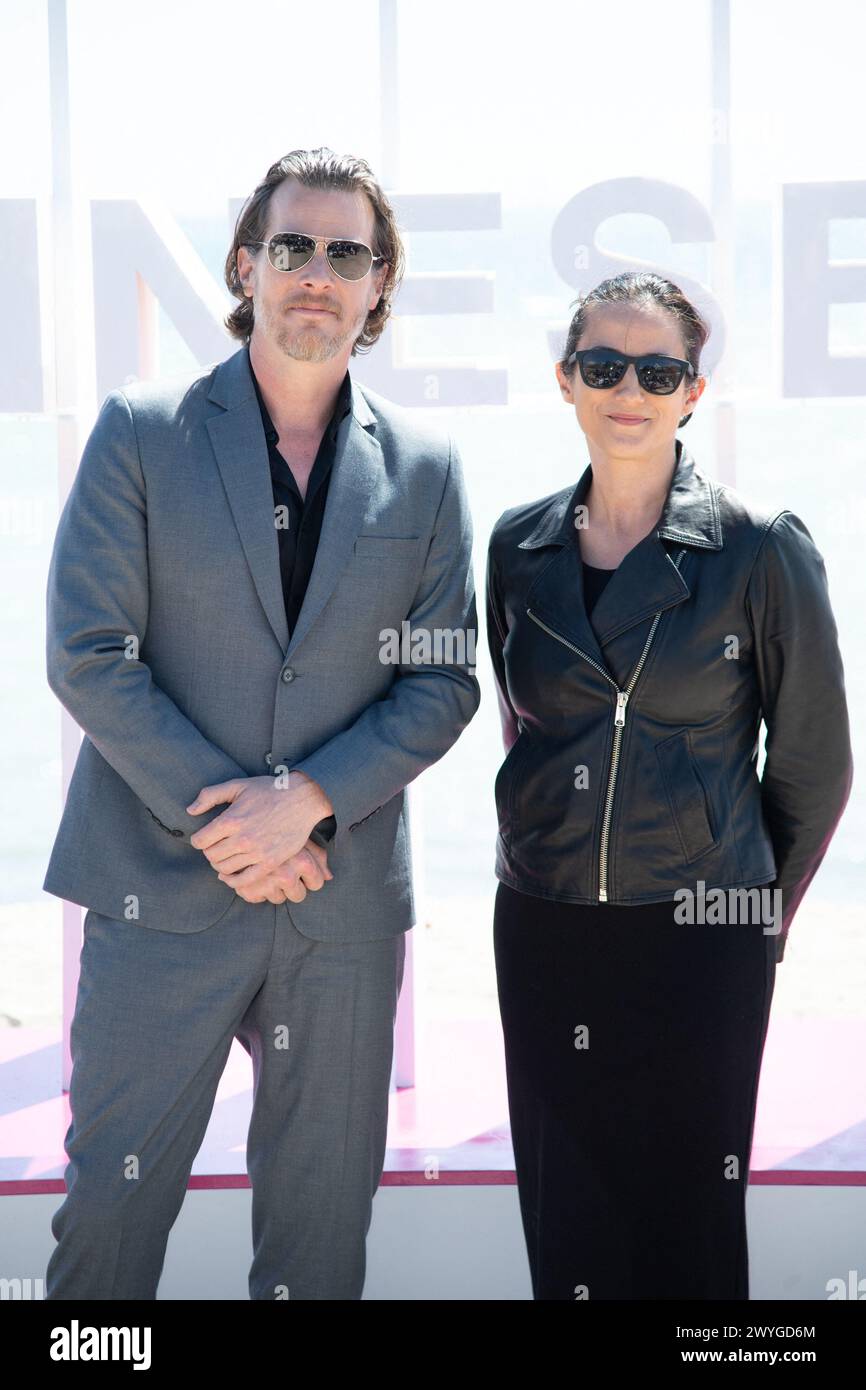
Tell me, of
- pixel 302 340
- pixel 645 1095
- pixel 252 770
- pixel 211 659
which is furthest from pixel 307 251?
pixel 645 1095

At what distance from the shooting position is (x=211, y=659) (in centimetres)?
231

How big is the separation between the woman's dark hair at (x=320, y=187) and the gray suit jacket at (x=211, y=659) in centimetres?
31

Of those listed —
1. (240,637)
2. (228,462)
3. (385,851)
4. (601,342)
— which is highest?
(601,342)

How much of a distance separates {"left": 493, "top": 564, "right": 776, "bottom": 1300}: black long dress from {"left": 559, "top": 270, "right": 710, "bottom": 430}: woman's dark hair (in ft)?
3.09

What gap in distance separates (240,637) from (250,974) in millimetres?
580

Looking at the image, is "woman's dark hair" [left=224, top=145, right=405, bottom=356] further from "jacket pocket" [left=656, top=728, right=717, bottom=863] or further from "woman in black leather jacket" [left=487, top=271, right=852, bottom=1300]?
"jacket pocket" [left=656, top=728, right=717, bottom=863]

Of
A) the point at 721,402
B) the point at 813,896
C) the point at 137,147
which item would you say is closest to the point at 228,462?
the point at 721,402

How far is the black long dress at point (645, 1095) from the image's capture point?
227cm

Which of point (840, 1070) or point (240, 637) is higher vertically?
point (240, 637)

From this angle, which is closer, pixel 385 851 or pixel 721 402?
pixel 385 851

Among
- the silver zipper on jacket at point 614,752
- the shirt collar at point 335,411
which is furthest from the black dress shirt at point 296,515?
the silver zipper on jacket at point 614,752

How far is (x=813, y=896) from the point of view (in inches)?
471

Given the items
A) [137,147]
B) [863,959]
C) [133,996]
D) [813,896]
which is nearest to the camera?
[133,996]

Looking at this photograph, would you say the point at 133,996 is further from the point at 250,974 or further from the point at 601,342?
the point at 601,342
